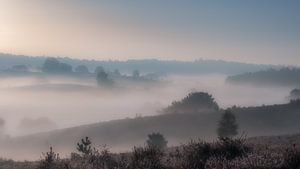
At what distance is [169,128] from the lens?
10669 centimetres

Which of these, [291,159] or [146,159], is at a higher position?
[146,159]

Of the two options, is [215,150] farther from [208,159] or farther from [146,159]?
[146,159]

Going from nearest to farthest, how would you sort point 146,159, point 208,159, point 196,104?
point 146,159, point 208,159, point 196,104

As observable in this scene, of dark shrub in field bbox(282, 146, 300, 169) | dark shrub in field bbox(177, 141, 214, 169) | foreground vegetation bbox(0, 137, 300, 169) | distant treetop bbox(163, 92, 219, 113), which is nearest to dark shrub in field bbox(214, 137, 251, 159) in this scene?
foreground vegetation bbox(0, 137, 300, 169)

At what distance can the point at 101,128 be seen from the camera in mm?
114250

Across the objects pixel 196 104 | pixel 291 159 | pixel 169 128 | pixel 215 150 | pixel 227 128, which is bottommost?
pixel 291 159

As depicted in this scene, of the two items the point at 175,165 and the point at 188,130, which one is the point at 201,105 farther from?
the point at 175,165

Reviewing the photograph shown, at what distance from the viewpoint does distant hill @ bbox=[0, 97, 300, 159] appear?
102 metres

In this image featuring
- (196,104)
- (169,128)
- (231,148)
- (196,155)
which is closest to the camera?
(196,155)

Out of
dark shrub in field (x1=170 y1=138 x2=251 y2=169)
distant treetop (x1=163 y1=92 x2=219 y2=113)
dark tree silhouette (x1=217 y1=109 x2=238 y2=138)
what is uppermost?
distant treetop (x1=163 y1=92 x2=219 y2=113)

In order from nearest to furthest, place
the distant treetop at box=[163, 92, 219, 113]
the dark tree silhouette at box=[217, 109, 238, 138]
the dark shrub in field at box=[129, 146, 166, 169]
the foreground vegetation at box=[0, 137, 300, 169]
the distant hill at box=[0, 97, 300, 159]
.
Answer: the foreground vegetation at box=[0, 137, 300, 169], the dark shrub in field at box=[129, 146, 166, 169], the dark tree silhouette at box=[217, 109, 238, 138], the distant hill at box=[0, 97, 300, 159], the distant treetop at box=[163, 92, 219, 113]

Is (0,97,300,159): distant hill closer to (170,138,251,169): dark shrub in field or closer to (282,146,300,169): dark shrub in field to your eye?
(170,138,251,169): dark shrub in field

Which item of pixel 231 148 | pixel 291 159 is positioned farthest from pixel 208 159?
pixel 291 159

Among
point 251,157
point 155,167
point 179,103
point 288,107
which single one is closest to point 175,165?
point 155,167
